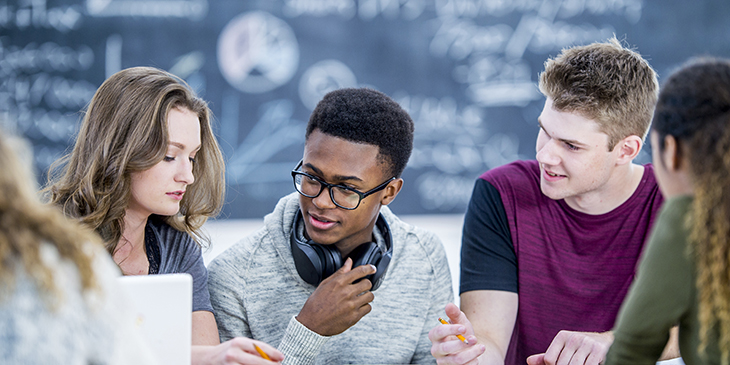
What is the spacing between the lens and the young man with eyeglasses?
1342 millimetres

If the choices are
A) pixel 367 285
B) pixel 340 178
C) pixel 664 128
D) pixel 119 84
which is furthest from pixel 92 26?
pixel 664 128

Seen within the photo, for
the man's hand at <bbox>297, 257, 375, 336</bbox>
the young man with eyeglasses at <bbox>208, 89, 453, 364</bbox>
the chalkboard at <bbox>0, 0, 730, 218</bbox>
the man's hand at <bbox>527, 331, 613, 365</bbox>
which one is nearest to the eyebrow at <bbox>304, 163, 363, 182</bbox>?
the young man with eyeglasses at <bbox>208, 89, 453, 364</bbox>

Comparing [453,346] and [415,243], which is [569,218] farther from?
[453,346]

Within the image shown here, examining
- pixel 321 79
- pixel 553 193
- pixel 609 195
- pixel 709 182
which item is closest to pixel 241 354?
pixel 709 182

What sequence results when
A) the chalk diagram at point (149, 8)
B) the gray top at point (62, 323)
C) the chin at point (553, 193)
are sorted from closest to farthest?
the gray top at point (62, 323)
the chin at point (553, 193)
the chalk diagram at point (149, 8)

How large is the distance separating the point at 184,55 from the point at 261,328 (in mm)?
1608

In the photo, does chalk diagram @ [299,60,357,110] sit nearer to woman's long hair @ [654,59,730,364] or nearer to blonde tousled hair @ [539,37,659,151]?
blonde tousled hair @ [539,37,659,151]

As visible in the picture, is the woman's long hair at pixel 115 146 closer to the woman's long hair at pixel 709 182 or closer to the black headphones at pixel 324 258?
the black headphones at pixel 324 258

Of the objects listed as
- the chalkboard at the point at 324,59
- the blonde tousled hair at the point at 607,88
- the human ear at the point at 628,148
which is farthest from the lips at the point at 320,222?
the chalkboard at the point at 324,59

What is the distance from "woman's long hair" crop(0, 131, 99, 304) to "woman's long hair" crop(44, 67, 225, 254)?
66cm

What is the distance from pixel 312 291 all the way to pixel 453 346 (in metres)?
0.44

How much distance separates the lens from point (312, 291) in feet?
4.72

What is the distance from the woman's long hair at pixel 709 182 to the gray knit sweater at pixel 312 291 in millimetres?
848

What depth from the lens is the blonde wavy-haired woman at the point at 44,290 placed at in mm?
551
